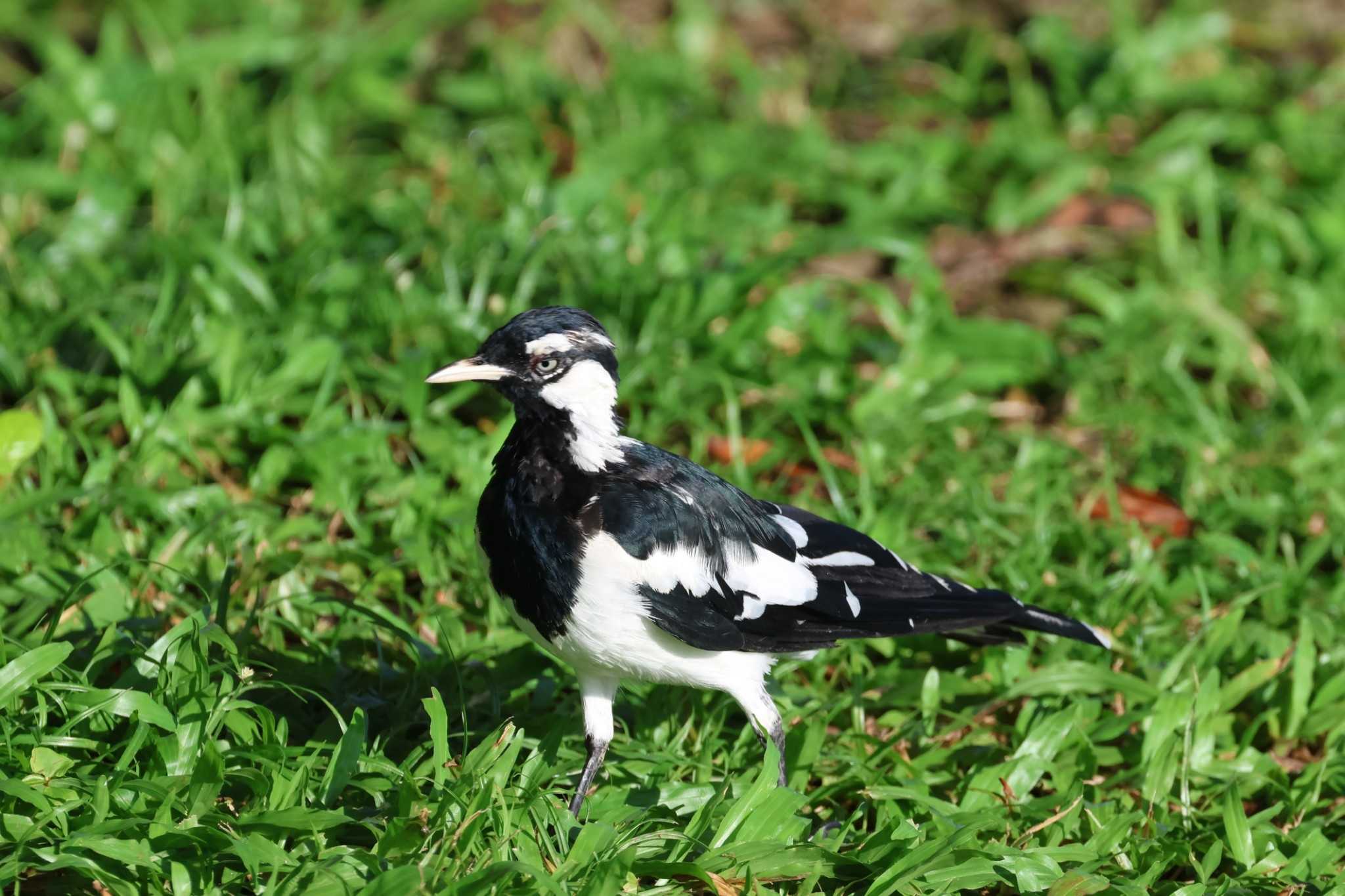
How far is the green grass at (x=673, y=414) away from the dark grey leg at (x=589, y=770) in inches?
2.3

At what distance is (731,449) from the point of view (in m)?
4.50

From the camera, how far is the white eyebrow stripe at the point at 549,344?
10.1 feet

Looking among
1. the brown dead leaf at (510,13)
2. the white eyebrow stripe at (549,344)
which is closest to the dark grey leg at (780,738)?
the white eyebrow stripe at (549,344)

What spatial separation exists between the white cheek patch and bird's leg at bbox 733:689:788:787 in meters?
0.59

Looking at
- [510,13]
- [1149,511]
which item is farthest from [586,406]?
[510,13]

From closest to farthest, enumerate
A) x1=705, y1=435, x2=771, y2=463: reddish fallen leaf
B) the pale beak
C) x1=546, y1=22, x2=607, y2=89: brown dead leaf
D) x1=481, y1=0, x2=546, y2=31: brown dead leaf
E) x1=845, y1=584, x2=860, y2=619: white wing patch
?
1. the pale beak
2. x1=845, y1=584, x2=860, y2=619: white wing patch
3. x1=705, y1=435, x2=771, y2=463: reddish fallen leaf
4. x1=546, y1=22, x2=607, y2=89: brown dead leaf
5. x1=481, y1=0, x2=546, y2=31: brown dead leaf

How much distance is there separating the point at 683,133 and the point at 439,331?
179 centimetres

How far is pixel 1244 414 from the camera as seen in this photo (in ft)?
16.3

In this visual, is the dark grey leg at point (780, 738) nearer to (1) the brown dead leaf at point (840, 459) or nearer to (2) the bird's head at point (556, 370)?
(2) the bird's head at point (556, 370)

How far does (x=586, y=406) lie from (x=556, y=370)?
100 millimetres

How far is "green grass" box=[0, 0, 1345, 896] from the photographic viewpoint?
9.78 feet

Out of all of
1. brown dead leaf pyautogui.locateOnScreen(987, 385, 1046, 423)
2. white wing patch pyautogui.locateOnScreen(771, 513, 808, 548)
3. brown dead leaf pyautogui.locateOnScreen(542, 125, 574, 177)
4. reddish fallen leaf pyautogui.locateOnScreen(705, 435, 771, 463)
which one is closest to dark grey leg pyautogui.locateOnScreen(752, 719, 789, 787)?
white wing patch pyautogui.locateOnScreen(771, 513, 808, 548)

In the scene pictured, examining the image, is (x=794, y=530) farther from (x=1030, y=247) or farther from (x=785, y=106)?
(x=785, y=106)

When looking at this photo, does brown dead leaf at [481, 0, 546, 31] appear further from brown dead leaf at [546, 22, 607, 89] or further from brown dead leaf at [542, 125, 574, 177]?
brown dead leaf at [542, 125, 574, 177]
